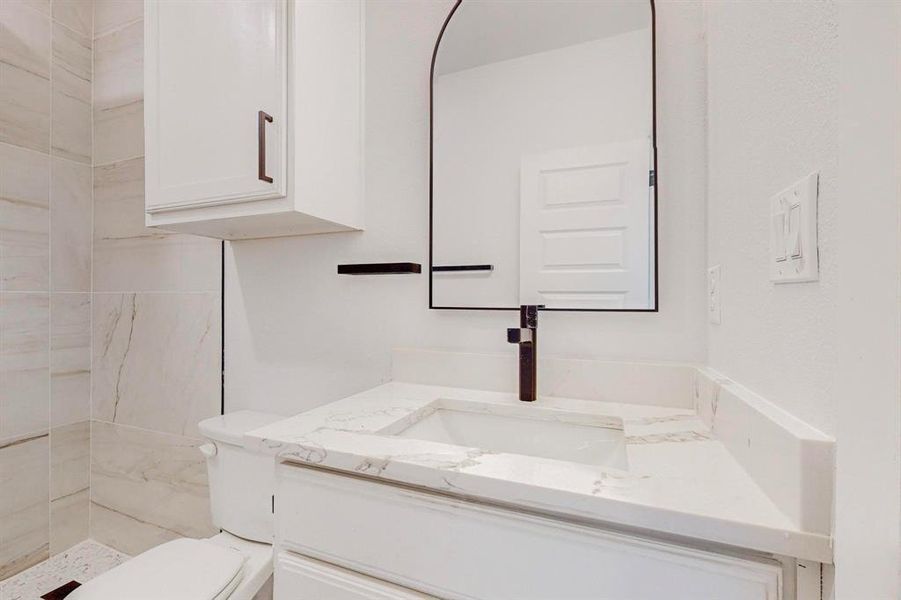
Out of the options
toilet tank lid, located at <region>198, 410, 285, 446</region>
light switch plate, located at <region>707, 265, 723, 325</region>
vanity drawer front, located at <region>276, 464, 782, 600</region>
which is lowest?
toilet tank lid, located at <region>198, 410, 285, 446</region>

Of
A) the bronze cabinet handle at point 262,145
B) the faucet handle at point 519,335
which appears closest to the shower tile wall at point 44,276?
the bronze cabinet handle at point 262,145

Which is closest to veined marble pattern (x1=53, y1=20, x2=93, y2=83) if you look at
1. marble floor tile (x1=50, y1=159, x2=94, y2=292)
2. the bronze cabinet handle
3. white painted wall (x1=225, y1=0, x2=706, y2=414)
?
marble floor tile (x1=50, y1=159, x2=94, y2=292)

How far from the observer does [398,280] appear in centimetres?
119

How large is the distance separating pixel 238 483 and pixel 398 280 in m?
0.71

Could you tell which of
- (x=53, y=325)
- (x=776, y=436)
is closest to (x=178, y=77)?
(x=53, y=325)

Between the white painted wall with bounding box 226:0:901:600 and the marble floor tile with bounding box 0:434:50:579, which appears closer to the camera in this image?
the white painted wall with bounding box 226:0:901:600

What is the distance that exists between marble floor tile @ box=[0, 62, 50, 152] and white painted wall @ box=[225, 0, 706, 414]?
878 mm

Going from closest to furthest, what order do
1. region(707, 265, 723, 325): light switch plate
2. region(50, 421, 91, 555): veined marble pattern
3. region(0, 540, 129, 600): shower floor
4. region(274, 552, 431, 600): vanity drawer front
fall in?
region(274, 552, 431, 600): vanity drawer front
region(707, 265, 723, 325): light switch plate
region(0, 540, 129, 600): shower floor
region(50, 421, 91, 555): veined marble pattern

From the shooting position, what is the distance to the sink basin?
2.74 feet

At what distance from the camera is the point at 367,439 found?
69 cm

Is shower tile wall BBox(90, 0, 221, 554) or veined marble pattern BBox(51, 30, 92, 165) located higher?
veined marble pattern BBox(51, 30, 92, 165)

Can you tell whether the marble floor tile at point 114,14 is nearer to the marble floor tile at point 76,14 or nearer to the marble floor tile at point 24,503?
the marble floor tile at point 76,14

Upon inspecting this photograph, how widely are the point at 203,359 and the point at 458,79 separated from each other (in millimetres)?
1226

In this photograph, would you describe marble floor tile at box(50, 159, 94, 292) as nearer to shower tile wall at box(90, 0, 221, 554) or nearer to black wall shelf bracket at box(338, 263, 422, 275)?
shower tile wall at box(90, 0, 221, 554)
